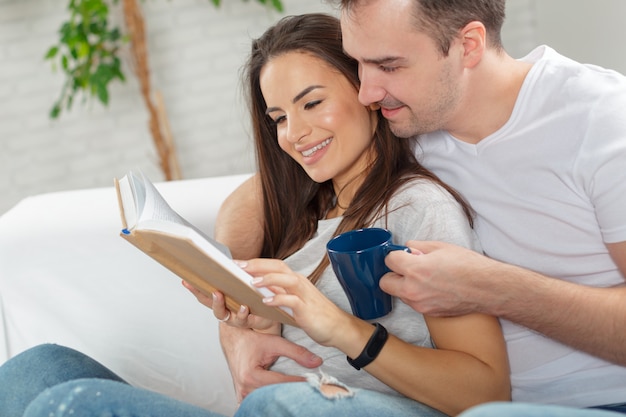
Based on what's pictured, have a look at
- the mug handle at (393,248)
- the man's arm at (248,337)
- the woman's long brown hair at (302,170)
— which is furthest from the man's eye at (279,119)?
the mug handle at (393,248)

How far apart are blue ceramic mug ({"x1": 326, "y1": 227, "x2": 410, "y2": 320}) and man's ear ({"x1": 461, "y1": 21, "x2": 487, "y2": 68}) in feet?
1.41

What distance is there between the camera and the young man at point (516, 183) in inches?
53.4

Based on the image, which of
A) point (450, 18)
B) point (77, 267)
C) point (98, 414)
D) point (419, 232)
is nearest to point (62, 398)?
point (98, 414)

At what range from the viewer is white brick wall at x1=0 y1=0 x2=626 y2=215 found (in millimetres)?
4207

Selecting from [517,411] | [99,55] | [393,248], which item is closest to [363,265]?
[393,248]

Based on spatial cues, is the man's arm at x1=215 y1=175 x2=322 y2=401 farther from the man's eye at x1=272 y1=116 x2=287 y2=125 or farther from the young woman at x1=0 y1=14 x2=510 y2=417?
the man's eye at x1=272 y1=116 x2=287 y2=125

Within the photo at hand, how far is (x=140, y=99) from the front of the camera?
14.3ft

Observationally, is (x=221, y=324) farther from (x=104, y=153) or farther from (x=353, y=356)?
(x=104, y=153)

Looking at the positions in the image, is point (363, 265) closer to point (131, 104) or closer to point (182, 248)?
point (182, 248)

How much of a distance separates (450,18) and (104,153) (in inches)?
127

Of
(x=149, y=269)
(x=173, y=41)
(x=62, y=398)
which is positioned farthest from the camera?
(x=173, y=41)

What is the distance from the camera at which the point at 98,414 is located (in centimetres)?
123

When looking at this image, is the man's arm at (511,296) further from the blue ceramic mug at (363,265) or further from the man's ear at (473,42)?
the man's ear at (473,42)

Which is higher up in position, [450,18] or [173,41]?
[450,18]
